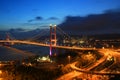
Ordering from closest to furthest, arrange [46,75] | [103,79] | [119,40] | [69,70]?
[103,79] → [46,75] → [69,70] → [119,40]

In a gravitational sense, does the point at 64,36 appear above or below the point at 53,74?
above

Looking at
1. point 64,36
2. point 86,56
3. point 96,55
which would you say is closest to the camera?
point 86,56

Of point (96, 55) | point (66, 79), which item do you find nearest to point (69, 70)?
point (66, 79)

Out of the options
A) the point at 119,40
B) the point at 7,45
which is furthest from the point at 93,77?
the point at 119,40

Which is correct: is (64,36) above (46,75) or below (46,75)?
above

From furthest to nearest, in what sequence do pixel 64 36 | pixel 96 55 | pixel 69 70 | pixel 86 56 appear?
pixel 64 36, pixel 96 55, pixel 86 56, pixel 69 70

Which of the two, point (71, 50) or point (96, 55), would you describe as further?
point (71, 50)

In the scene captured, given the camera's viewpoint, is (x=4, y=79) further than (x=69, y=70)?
No

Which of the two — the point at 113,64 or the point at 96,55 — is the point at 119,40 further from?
the point at 113,64

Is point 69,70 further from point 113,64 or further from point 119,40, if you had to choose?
point 119,40
